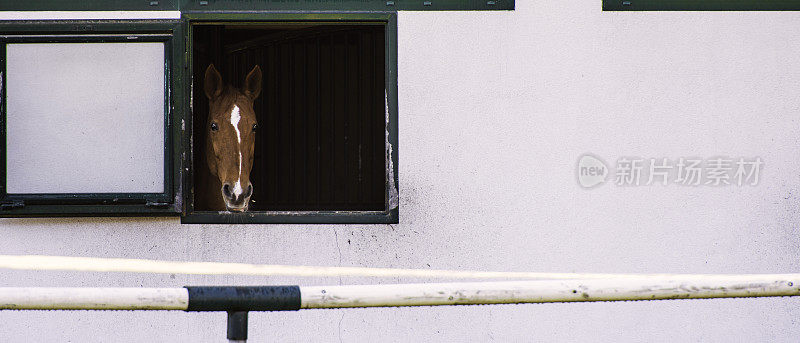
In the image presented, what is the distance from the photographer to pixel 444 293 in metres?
2.26

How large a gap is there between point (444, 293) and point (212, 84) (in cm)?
341

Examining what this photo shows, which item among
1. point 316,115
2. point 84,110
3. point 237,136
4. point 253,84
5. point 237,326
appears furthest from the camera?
point 316,115

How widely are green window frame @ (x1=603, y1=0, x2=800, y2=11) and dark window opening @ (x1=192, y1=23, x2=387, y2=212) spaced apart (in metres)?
2.80

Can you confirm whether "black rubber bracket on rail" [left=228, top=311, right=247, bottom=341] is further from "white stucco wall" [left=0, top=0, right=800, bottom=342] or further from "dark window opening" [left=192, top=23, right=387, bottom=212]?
"dark window opening" [left=192, top=23, right=387, bottom=212]

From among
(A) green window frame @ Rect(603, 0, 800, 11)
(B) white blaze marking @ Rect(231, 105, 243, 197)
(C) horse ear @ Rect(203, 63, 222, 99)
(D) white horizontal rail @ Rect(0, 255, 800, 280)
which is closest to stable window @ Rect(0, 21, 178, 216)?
(D) white horizontal rail @ Rect(0, 255, 800, 280)

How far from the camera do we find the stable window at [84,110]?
13.5ft

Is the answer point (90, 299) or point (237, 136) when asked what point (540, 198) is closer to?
point (237, 136)

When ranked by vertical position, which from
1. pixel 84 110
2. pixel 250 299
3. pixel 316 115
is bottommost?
pixel 250 299

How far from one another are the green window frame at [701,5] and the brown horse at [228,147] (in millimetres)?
2213

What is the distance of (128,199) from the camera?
13.4 feet

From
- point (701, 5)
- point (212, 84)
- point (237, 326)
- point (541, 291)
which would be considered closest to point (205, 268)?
point (212, 84)

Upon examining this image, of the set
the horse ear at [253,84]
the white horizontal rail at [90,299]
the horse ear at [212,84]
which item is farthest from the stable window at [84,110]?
the white horizontal rail at [90,299]

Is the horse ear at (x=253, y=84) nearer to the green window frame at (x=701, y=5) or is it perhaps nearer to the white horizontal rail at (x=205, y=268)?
the white horizontal rail at (x=205, y=268)

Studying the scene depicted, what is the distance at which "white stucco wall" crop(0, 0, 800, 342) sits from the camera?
13.8 ft
